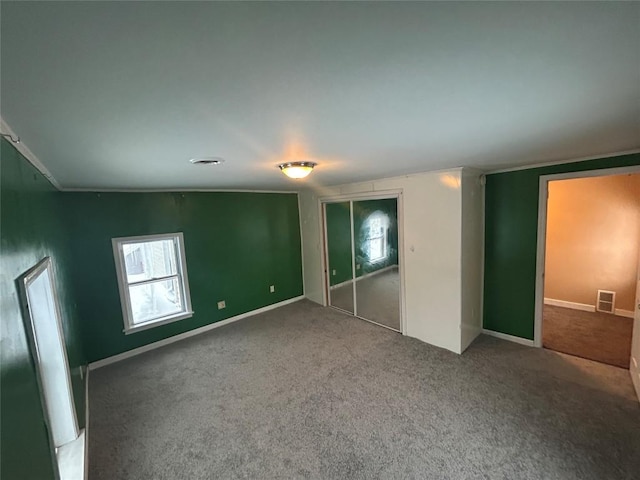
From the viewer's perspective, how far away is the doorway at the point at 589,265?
3.41m

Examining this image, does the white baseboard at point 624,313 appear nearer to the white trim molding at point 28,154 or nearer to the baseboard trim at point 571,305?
the baseboard trim at point 571,305

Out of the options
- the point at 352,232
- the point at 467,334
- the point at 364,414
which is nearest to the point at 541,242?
the point at 467,334

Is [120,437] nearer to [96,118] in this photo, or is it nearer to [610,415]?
[96,118]

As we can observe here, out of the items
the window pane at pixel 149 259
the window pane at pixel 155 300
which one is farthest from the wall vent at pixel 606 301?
the window pane at pixel 149 259

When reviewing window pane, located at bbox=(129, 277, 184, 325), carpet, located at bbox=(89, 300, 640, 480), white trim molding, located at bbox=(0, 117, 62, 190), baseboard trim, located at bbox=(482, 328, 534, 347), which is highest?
white trim molding, located at bbox=(0, 117, 62, 190)

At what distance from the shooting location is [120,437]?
7.71ft

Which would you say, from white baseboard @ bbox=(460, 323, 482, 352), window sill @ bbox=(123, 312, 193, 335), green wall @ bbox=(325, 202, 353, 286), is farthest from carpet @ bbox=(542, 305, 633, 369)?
window sill @ bbox=(123, 312, 193, 335)

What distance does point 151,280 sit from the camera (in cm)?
392

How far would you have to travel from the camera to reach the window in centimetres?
368

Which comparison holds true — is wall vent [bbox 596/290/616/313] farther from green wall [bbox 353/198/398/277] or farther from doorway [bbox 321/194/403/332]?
A: green wall [bbox 353/198/398/277]

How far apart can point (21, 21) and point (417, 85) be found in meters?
1.04

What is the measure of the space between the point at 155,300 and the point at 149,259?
65cm

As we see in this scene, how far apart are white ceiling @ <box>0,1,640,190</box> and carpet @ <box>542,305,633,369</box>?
284 centimetres

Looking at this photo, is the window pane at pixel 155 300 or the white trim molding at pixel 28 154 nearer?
the white trim molding at pixel 28 154
